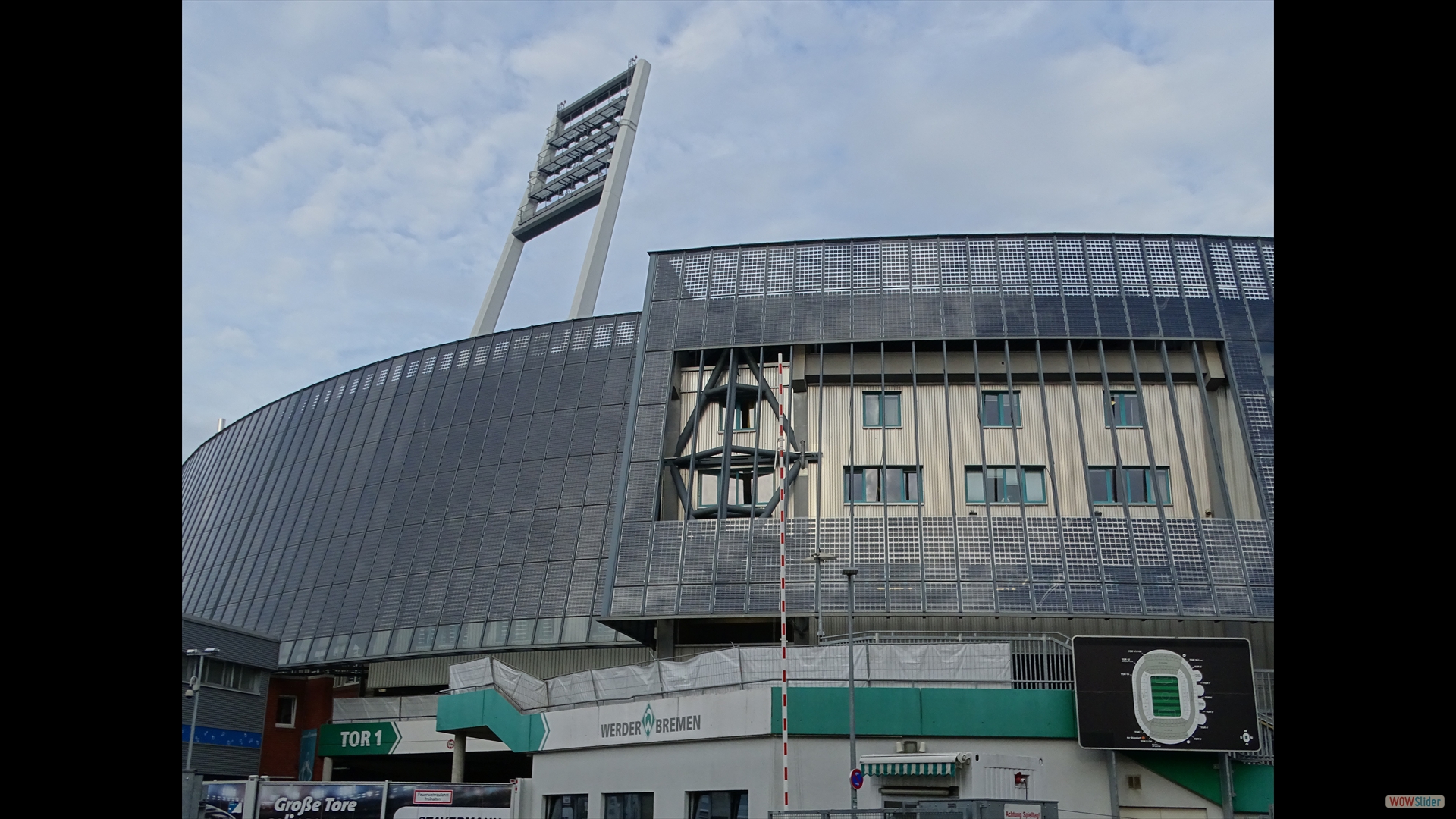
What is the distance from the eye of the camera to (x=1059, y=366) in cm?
3922

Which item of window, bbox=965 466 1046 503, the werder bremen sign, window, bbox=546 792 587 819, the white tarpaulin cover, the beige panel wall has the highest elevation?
the beige panel wall

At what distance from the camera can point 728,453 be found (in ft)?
126

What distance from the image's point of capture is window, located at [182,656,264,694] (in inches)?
1825

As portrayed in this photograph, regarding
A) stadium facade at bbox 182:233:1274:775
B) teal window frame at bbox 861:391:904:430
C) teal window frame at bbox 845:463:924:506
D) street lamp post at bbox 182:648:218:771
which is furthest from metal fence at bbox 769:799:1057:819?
street lamp post at bbox 182:648:218:771

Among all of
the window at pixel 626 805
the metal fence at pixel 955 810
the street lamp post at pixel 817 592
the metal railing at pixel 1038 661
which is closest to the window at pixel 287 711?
the window at pixel 626 805

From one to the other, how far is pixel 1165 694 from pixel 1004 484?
38.6 feet

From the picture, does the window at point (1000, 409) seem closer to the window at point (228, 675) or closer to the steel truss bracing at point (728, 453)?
the steel truss bracing at point (728, 453)

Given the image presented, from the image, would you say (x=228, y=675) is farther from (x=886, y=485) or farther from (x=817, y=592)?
(x=886, y=485)

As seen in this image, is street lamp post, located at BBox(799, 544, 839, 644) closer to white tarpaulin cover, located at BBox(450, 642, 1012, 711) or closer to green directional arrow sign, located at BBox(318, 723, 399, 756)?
white tarpaulin cover, located at BBox(450, 642, 1012, 711)

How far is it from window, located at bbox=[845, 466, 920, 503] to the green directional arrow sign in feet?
73.1
